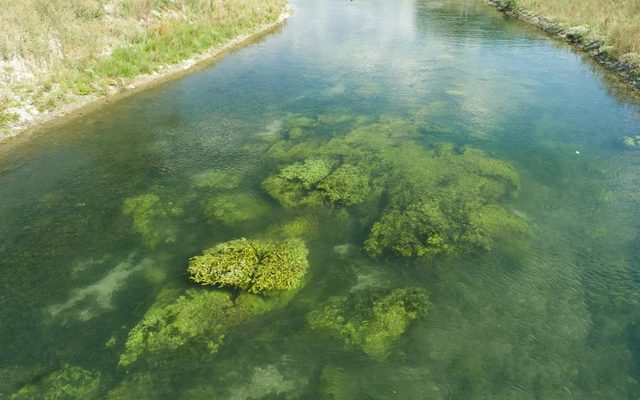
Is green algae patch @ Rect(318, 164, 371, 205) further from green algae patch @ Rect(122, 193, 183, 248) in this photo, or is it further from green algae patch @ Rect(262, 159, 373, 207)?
green algae patch @ Rect(122, 193, 183, 248)

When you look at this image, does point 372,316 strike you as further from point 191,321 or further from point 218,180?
point 218,180

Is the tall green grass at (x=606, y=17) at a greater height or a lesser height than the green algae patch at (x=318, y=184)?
lesser

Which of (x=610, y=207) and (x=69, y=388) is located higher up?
(x=69, y=388)

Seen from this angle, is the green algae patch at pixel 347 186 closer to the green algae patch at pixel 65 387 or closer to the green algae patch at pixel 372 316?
the green algae patch at pixel 372 316

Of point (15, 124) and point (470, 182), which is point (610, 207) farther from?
point (15, 124)

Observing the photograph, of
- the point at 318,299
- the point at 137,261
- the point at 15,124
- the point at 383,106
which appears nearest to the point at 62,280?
the point at 137,261

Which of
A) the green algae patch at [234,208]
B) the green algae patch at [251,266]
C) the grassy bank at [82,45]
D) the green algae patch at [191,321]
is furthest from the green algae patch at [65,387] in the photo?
the grassy bank at [82,45]
